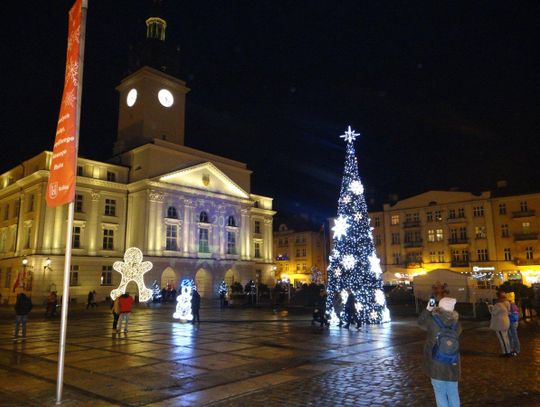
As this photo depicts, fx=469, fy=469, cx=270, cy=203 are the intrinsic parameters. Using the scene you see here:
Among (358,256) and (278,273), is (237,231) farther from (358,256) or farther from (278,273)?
(358,256)

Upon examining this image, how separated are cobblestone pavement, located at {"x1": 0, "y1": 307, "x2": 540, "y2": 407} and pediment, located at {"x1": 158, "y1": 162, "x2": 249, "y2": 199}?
3446 centimetres

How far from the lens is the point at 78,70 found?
866cm

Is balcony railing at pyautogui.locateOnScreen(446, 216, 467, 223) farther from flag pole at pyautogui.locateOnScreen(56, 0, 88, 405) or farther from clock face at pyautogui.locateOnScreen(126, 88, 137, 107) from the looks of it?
flag pole at pyautogui.locateOnScreen(56, 0, 88, 405)

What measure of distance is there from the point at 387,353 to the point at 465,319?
14.1 meters

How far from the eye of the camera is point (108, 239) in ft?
161

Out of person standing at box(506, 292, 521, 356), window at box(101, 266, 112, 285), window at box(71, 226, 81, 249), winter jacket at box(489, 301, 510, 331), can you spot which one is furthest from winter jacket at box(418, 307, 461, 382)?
window at box(101, 266, 112, 285)

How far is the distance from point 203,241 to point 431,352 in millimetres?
49733

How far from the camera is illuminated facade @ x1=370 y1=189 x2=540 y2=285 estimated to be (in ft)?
180

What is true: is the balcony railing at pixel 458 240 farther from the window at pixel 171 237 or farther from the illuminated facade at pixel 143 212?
the window at pixel 171 237

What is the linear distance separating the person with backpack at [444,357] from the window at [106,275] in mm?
45760

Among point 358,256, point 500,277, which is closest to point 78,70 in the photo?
point 358,256

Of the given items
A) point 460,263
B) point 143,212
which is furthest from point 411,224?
point 143,212

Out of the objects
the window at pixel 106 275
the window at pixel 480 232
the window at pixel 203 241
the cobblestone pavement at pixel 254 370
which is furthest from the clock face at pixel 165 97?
the cobblestone pavement at pixel 254 370

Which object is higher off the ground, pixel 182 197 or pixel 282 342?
pixel 182 197
